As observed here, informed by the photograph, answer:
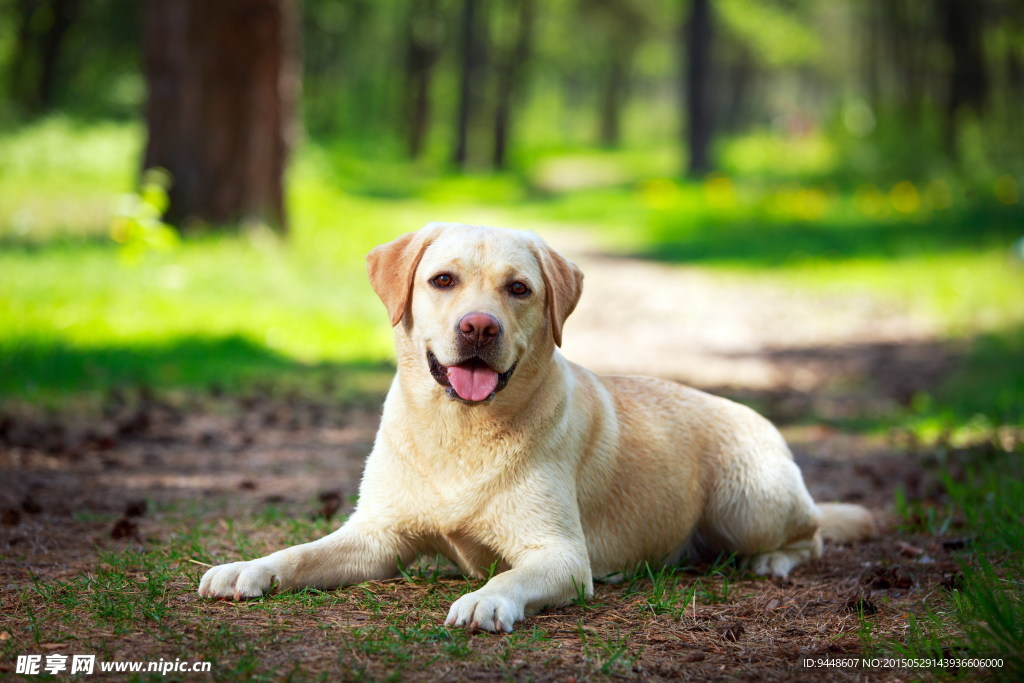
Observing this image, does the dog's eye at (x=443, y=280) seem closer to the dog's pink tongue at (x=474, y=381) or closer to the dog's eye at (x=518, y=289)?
the dog's eye at (x=518, y=289)

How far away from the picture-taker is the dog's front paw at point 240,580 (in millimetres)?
3699

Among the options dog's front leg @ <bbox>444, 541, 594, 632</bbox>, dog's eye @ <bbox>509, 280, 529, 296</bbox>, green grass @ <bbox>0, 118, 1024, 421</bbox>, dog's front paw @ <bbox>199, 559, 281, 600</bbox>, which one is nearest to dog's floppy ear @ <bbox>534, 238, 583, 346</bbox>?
dog's eye @ <bbox>509, 280, 529, 296</bbox>

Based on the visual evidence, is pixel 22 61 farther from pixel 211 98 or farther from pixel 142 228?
pixel 142 228

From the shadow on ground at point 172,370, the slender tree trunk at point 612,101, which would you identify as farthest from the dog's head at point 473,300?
the slender tree trunk at point 612,101

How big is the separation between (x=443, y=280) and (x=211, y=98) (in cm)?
951

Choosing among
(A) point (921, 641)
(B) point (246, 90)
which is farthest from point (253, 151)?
(A) point (921, 641)

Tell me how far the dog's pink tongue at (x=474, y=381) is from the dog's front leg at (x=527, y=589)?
625 mm

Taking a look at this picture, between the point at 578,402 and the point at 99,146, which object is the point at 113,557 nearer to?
the point at 578,402

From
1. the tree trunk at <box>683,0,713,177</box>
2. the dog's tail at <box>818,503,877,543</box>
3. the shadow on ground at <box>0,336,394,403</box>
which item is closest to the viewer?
the dog's tail at <box>818,503,877,543</box>

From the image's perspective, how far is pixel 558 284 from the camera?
13.2 feet

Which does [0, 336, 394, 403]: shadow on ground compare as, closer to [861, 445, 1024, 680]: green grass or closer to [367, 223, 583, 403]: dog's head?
[367, 223, 583, 403]: dog's head

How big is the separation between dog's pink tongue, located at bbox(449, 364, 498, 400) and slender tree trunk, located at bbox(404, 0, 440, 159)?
37633 mm

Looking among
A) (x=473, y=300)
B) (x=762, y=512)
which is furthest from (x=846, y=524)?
(x=473, y=300)

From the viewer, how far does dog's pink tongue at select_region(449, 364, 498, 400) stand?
3.71 metres
